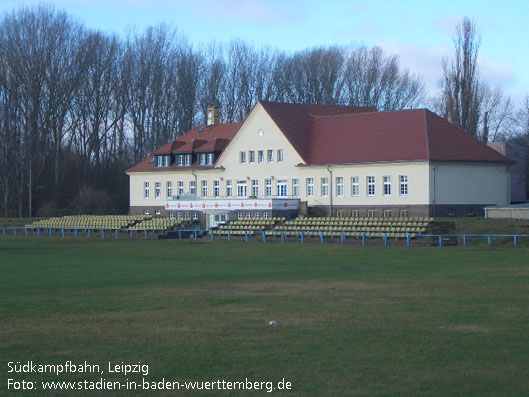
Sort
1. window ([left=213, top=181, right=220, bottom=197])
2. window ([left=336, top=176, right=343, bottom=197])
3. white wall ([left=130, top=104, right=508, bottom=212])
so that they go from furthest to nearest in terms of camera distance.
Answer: window ([left=213, top=181, right=220, bottom=197]) → window ([left=336, top=176, right=343, bottom=197]) → white wall ([left=130, top=104, right=508, bottom=212])

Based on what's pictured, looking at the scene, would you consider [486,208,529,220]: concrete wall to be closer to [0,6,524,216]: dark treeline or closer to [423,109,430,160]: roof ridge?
[423,109,430,160]: roof ridge

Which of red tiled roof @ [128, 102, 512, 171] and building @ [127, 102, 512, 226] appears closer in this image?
building @ [127, 102, 512, 226]

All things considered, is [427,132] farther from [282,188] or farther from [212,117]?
[212,117]

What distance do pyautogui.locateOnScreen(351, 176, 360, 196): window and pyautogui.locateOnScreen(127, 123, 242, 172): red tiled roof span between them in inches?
597

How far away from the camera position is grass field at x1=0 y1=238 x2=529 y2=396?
11.6m

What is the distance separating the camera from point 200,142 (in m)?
73.1

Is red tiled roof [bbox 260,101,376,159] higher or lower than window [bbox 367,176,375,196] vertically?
higher

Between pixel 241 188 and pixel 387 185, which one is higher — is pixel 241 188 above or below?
above

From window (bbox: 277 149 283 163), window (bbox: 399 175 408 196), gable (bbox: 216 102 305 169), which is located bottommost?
window (bbox: 399 175 408 196)

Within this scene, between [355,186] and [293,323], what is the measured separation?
44.3 metres

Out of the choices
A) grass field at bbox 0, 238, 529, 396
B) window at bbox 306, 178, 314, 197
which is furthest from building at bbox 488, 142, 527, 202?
grass field at bbox 0, 238, 529, 396

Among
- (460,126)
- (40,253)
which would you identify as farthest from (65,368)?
(460,126)

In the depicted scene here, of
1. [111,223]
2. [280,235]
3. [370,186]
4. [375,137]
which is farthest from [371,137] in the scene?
[111,223]

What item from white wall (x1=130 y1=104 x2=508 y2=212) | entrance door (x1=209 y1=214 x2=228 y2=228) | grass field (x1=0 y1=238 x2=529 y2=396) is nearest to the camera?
grass field (x1=0 y1=238 x2=529 y2=396)
